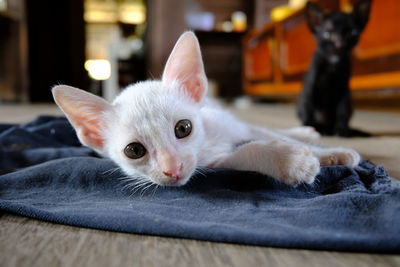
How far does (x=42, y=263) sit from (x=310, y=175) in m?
0.57

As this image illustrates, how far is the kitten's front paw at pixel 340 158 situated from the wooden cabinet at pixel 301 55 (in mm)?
2273

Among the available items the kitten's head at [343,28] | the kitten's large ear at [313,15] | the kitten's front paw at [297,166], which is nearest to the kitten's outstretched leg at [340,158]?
the kitten's front paw at [297,166]

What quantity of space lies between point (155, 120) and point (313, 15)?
1.50 m

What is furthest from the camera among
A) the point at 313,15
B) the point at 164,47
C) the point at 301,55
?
the point at 164,47

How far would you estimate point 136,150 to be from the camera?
900mm

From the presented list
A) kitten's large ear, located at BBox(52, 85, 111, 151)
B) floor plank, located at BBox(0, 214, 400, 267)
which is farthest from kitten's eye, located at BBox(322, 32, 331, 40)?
floor plank, located at BBox(0, 214, 400, 267)

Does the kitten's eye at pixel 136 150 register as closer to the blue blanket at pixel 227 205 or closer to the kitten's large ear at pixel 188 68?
the blue blanket at pixel 227 205

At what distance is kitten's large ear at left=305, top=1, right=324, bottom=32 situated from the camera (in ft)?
6.57

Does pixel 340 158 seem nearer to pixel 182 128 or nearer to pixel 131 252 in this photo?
pixel 182 128

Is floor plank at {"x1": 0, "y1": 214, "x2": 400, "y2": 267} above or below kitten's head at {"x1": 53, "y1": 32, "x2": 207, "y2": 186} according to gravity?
below

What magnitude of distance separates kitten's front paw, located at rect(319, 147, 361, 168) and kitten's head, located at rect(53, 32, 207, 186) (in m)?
0.34

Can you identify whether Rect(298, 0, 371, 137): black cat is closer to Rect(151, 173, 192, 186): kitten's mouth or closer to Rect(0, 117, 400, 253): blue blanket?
Rect(0, 117, 400, 253): blue blanket

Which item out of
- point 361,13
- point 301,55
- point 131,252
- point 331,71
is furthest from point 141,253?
point 301,55

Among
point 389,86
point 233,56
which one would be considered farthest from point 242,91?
point 389,86
